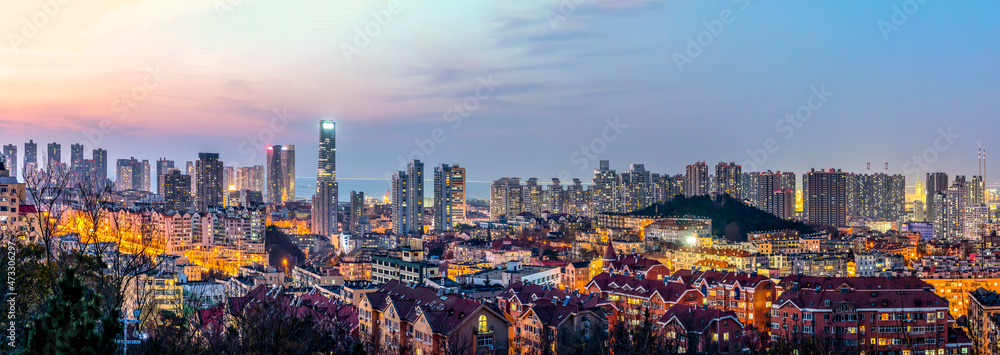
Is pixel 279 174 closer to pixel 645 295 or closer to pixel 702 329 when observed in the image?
pixel 645 295

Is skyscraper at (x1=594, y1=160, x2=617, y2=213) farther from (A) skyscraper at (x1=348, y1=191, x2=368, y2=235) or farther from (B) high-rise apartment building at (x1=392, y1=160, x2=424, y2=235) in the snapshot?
(A) skyscraper at (x1=348, y1=191, x2=368, y2=235)

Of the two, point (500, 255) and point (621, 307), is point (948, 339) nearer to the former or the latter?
point (621, 307)

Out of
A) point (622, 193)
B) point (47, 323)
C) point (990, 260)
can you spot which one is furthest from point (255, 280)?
point (622, 193)

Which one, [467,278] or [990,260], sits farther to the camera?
[990,260]

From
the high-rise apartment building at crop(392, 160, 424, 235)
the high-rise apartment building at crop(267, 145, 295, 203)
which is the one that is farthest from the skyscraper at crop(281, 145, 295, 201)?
the high-rise apartment building at crop(392, 160, 424, 235)

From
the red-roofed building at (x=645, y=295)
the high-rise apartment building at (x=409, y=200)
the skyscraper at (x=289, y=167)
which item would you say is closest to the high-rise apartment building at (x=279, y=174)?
the skyscraper at (x=289, y=167)

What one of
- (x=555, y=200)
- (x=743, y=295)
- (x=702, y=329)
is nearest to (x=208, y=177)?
(x=555, y=200)
